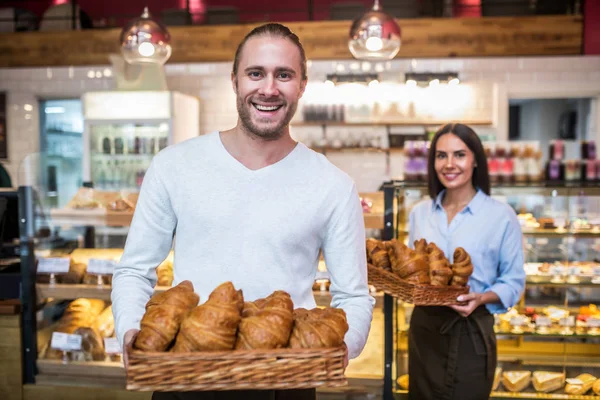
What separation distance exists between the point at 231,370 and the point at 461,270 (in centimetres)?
150

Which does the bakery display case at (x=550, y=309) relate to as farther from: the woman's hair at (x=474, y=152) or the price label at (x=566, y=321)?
the woman's hair at (x=474, y=152)

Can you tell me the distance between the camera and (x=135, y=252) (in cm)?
152

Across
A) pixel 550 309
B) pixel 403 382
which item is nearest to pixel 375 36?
pixel 550 309

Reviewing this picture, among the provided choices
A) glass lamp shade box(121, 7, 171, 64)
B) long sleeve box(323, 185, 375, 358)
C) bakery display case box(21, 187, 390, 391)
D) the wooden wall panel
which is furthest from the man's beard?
the wooden wall panel

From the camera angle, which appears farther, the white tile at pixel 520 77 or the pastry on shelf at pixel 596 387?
the white tile at pixel 520 77

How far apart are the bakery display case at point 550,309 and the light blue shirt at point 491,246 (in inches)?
26.7

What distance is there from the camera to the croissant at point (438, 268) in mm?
2469

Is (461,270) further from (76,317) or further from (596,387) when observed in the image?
(76,317)

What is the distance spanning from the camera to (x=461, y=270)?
2.47 m

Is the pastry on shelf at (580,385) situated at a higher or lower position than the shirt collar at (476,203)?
lower

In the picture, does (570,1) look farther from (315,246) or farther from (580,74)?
(315,246)

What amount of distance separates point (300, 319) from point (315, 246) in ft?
0.95

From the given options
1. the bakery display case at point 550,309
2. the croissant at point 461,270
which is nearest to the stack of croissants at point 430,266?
the croissant at point 461,270

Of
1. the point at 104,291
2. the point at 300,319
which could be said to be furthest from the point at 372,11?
the point at 300,319
